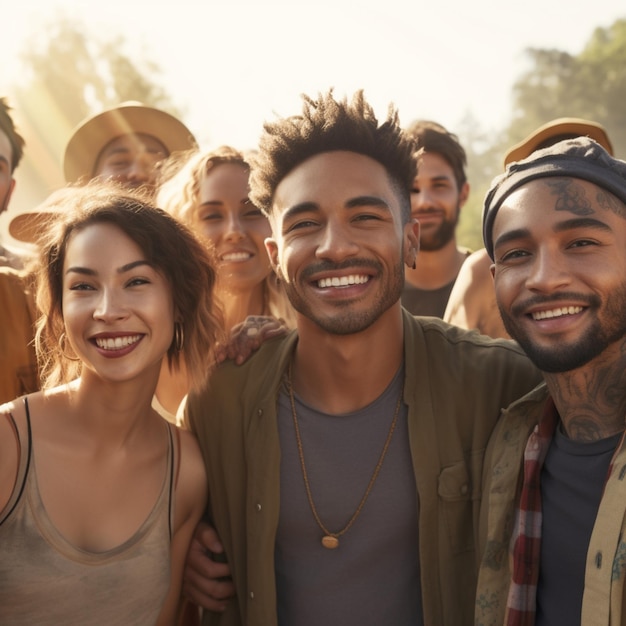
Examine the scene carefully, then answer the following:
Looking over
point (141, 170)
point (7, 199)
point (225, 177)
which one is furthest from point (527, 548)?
point (141, 170)

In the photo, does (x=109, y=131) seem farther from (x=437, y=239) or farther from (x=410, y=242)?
(x=410, y=242)

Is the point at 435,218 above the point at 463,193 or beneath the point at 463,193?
beneath

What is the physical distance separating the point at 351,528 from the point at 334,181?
1492mm

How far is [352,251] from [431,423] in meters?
0.80

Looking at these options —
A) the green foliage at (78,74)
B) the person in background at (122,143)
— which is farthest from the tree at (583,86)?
the person in background at (122,143)

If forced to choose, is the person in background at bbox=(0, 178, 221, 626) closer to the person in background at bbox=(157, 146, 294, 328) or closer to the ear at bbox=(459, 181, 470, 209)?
the person in background at bbox=(157, 146, 294, 328)

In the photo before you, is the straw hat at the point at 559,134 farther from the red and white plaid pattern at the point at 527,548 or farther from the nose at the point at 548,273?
the red and white plaid pattern at the point at 527,548

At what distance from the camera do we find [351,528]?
10.0 ft

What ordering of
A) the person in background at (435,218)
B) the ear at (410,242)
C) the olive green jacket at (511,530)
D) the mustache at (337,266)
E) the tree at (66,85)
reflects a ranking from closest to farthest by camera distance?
the olive green jacket at (511,530)
the mustache at (337,266)
the ear at (410,242)
the person in background at (435,218)
the tree at (66,85)

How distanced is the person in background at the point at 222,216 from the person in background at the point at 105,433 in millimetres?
1261

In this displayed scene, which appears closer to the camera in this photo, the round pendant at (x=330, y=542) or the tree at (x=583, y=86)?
the round pendant at (x=330, y=542)

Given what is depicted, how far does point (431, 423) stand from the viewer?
3.12 m

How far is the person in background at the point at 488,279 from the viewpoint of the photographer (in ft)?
16.6

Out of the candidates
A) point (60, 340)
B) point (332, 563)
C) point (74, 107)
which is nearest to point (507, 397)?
point (332, 563)
